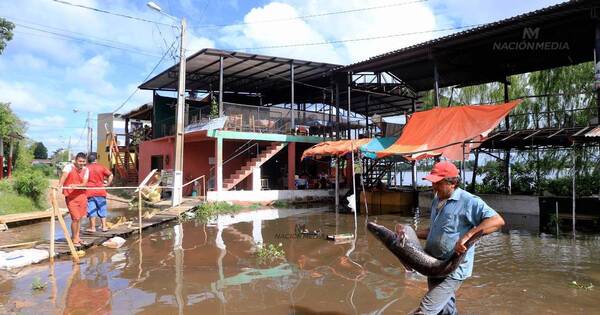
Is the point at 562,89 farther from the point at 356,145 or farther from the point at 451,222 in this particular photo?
the point at 451,222

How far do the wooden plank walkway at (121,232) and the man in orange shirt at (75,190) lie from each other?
0.33 metres

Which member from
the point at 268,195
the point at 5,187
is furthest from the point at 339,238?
the point at 5,187

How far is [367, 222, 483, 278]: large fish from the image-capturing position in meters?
3.28

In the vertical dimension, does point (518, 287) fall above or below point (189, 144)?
below

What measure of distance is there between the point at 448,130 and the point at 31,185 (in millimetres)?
14043

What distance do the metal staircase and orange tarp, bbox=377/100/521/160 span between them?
6.46m

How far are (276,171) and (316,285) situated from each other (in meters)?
17.4

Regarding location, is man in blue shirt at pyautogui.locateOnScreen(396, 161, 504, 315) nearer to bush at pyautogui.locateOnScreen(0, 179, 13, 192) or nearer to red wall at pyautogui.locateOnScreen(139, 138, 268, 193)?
bush at pyautogui.locateOnScreen(0, 179, 13, 192)

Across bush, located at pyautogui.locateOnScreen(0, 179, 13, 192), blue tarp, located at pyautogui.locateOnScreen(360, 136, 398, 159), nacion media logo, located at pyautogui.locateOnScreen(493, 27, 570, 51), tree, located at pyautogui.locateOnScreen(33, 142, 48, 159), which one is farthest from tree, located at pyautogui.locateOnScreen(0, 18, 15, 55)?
tree, located at pyautogui.locateOnScreen(33, 142, 48, 159)

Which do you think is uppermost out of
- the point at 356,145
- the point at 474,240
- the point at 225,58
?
the point at 225,58

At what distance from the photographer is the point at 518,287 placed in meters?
6.22

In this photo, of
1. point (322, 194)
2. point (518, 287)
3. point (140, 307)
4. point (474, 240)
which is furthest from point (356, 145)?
point (474, 240)

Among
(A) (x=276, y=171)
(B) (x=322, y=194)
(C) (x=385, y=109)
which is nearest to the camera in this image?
(B) (x=322, y=194)

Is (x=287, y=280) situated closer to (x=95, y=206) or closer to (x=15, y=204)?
(x=95, y=206)
